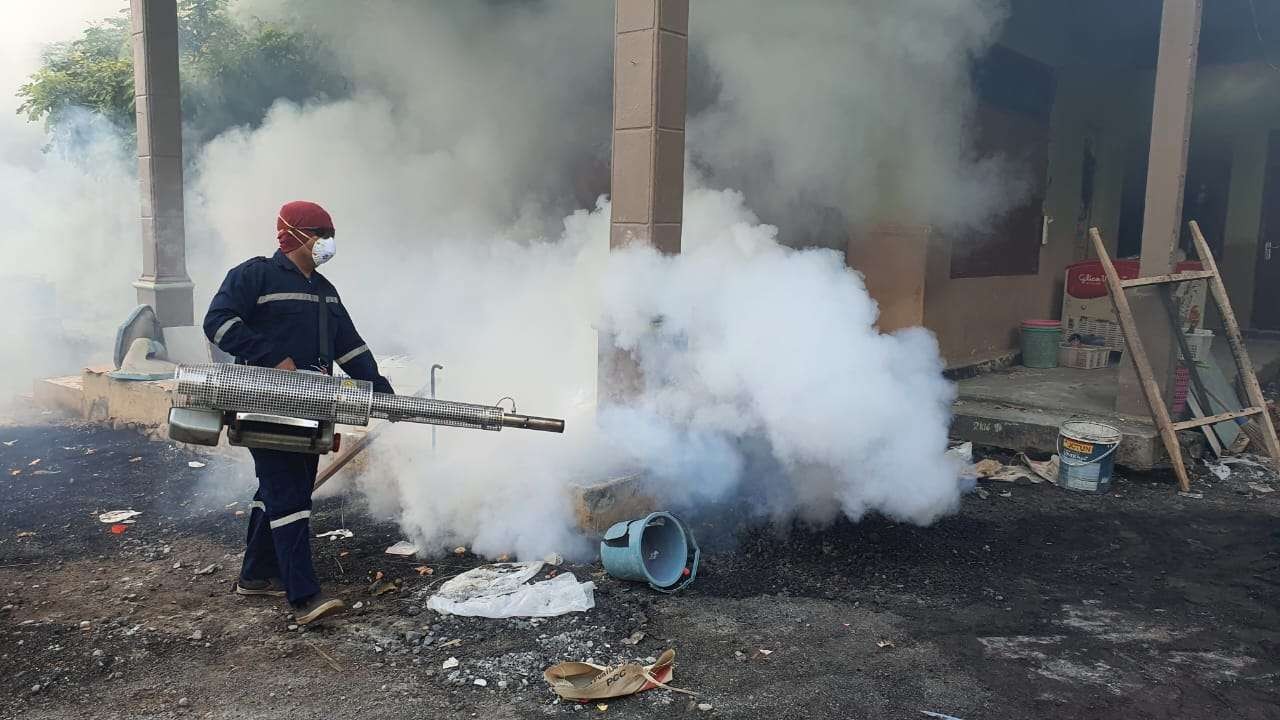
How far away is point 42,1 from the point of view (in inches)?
974

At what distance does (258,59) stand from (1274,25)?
1396cm

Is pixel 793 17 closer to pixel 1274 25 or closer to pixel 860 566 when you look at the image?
pixel 860 566

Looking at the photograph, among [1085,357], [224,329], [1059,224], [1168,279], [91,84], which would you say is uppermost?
[91,84]

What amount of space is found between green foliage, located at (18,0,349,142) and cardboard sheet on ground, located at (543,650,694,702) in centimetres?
1102

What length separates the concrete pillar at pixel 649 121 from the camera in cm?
529

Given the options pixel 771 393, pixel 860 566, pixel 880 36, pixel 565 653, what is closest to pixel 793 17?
pixel 880 36

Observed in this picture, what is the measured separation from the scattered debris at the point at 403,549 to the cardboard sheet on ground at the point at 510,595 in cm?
54

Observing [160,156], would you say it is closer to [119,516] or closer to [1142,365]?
[119,516]

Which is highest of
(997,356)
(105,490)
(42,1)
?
(42,1)

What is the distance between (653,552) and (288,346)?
195cm

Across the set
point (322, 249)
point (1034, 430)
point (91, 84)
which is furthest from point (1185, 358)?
point (91, 84)

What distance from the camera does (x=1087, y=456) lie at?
631 cm

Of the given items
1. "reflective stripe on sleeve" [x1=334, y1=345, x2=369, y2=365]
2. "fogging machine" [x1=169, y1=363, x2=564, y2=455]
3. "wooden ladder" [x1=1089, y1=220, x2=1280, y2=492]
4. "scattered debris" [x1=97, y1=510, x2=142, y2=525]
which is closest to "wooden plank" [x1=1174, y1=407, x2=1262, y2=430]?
"wooden ladder" [x1=1089, y1=220, x2=1280, y2=492]

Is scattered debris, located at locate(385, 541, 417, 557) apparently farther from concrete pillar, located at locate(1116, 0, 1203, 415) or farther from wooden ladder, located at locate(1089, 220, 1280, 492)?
concrete pillar, located at locate(1116, 0, 1203, 415)
